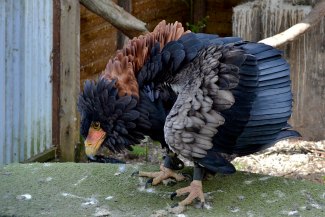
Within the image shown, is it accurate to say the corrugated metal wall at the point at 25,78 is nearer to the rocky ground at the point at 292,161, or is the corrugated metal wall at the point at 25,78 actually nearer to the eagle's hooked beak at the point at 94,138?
the rocky ground at the point at 292,161

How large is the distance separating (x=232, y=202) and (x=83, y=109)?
0.87 m

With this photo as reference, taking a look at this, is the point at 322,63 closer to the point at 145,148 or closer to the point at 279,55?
the point at 145,148

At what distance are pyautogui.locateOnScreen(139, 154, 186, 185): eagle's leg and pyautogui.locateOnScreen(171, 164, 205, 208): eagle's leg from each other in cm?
30

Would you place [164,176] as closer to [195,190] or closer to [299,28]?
[195,190]

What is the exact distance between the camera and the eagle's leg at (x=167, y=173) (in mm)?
3953

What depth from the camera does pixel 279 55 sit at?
3.77 meters

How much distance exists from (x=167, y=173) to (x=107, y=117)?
1.97 feet

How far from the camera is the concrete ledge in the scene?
358cm

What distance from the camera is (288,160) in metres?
6.15

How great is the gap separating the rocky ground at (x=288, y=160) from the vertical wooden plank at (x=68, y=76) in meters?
0.67

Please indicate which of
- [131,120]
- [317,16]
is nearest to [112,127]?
[131,120]

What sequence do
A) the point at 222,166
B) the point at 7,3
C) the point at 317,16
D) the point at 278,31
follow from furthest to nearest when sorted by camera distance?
1. the point at 278,31
2. the point at 317,16
3. the point at 7,3
4. the point at 222,166

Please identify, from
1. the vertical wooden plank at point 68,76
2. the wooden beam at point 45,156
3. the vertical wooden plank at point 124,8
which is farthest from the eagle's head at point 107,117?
the vertical wooden plank at point 124,8

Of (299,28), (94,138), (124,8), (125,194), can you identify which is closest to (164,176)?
(125,194)
